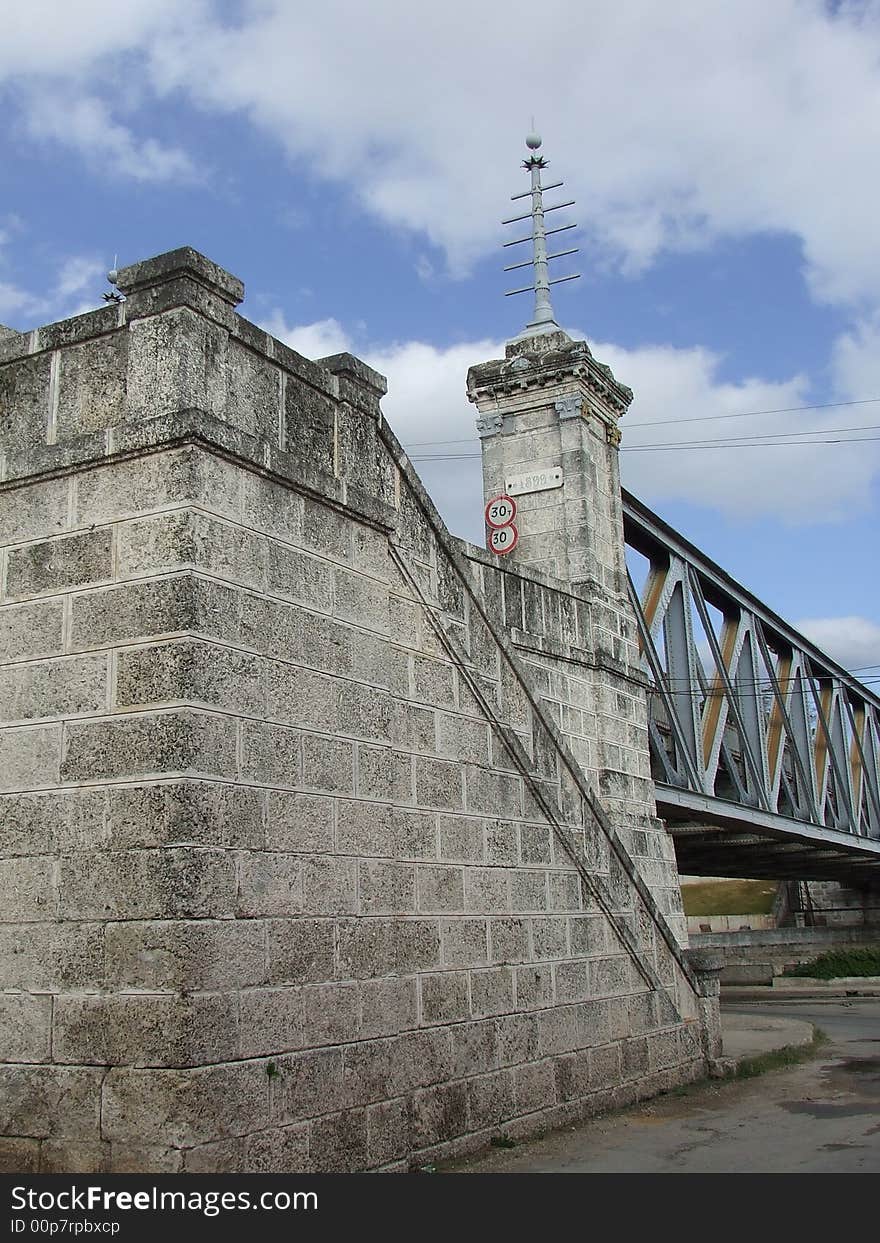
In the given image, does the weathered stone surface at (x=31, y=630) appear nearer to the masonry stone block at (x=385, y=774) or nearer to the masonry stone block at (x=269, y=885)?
the masonry stone block at (x=269, y=885)

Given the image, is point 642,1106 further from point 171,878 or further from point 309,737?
point 171,878

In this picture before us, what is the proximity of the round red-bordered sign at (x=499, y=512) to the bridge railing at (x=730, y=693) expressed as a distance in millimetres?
2587

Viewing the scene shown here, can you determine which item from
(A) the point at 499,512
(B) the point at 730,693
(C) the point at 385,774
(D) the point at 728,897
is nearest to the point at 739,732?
(B) the point at 730,693

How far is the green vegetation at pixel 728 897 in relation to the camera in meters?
64.5

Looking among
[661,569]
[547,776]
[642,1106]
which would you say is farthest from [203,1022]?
[661,569]

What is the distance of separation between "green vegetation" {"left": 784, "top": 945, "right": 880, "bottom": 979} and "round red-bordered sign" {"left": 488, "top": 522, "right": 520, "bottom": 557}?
56.5 feet

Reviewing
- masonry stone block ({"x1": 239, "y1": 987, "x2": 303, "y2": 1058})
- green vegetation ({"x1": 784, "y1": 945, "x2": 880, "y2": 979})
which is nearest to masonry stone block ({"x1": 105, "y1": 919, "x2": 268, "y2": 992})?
masonry stone block ({"x1": 239, "y1": 987, "x2": 303, "y2": 1058})

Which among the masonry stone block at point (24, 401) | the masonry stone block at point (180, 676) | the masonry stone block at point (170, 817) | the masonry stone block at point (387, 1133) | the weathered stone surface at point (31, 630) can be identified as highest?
the masonry stone block at point (24, 401)

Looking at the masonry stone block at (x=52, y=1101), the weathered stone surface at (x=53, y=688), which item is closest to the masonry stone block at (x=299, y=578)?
the weathered stone surface at (x=53, y=688)

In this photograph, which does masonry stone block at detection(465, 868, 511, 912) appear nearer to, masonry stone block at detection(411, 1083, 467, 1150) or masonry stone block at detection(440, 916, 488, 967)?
masonry stone block at detection(440, 916, 488, 967)

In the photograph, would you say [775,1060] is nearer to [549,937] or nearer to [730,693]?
[549,937]

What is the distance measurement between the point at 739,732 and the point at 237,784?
21.8 m

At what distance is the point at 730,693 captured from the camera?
2533 centimetres
